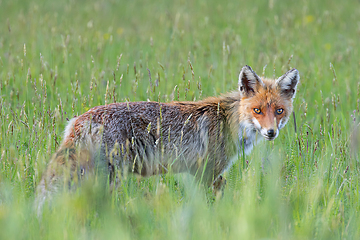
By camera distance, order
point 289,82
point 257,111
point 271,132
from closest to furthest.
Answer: point 271,132
point 257,111
point 289,82

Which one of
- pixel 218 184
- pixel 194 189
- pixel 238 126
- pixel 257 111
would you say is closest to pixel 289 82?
pixel 257 111

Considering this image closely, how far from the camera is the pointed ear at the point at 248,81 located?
14.5 ft

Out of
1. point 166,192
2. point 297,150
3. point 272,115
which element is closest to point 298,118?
point 297,150

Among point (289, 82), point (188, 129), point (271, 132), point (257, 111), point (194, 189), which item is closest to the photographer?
point (194, 189)

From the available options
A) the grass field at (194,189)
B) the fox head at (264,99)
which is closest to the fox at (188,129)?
the fox head at (264,99)

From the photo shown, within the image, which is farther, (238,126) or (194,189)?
(238,126)

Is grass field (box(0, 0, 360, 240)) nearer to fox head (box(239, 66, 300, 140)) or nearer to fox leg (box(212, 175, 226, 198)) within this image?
fox leg (box(212, 175, 226, 198))

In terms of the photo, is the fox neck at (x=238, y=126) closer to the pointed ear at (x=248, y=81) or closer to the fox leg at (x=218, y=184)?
the pointed ear at (x=248, y=81)

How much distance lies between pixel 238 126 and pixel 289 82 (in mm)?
884

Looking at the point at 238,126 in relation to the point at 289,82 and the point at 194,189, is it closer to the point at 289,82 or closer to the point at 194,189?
the point at 289,82

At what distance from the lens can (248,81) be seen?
177 inches

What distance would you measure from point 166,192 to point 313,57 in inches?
277

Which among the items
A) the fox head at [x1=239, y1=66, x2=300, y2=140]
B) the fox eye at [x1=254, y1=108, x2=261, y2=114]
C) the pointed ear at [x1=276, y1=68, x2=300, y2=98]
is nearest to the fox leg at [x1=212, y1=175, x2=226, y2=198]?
the fox head at [x1=239, y1=66, x2=300, y2=140]

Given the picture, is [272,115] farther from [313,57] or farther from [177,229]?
[313,57]
